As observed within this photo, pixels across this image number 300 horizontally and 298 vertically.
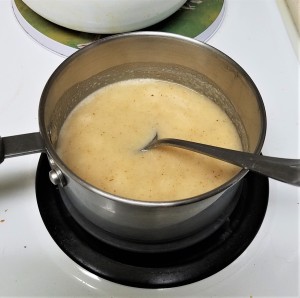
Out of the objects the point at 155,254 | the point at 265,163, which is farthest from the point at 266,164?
the point at 155,254

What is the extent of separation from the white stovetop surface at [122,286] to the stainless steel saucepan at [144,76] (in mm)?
47

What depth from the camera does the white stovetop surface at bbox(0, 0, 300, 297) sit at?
1.58 feet

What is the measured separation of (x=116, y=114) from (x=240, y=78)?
0.17 m

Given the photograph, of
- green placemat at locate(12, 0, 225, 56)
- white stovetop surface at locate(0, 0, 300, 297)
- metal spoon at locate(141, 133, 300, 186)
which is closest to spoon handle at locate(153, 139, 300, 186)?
metal spoon at locate(141, 133, 300, 186)

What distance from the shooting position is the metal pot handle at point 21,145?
48 centimetres

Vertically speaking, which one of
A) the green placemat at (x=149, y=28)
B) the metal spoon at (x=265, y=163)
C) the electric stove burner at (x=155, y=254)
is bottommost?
the electric stove burner at (x=155, y=254)

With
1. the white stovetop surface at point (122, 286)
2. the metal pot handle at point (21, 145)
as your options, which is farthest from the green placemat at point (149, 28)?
the metal pot handle at point (21, 145)

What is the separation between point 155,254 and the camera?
51cm

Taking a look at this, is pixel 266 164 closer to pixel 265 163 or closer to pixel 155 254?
pixel 265 163

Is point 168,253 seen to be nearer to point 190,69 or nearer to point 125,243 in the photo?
point 125,243

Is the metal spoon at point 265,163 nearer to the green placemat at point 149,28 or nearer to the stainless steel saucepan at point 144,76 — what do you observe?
the stainless steel saucepan at point 144,76

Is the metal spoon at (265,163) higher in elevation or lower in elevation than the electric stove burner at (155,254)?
higher

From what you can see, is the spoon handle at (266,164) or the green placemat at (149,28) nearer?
the spoon handle at (266,164)

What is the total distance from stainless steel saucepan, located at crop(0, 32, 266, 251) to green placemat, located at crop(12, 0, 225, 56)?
9 cm
